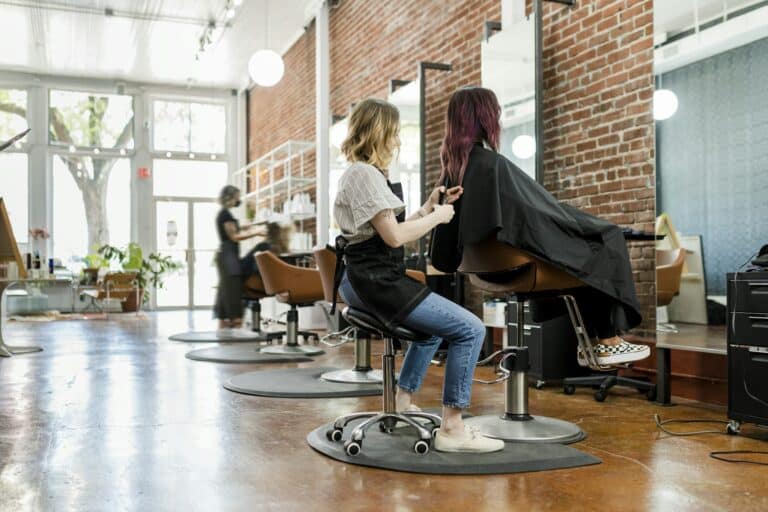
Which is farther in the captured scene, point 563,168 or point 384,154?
point 563,168

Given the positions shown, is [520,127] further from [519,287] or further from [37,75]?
[37,75]

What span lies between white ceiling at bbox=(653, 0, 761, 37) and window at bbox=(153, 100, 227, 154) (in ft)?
37.4

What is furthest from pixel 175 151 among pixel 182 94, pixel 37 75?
pixel 37 75

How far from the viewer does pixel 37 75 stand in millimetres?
13250

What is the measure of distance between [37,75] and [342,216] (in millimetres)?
12471

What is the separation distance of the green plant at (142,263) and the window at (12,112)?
252 cm

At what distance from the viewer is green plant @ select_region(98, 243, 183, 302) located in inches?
501

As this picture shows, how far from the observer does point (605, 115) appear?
458cm

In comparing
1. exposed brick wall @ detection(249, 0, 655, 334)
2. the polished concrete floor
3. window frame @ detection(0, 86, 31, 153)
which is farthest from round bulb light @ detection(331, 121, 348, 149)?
window frame @ detection(0, 86, 31, 153)

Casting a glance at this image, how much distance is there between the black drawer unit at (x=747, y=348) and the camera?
2.87 metres

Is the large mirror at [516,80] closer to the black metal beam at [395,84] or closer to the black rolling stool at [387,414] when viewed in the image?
the black metal beam at [395,84]

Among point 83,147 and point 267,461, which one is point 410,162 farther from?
point 83,147

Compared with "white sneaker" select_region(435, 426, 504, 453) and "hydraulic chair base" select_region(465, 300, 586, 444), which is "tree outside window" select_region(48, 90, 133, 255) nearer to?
"hydraulic chair base" select_region(465, 300, 586, 444)

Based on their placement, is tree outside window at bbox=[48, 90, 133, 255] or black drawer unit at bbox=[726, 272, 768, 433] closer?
black drawer unit at bbox=[726, 272, 768, 433]
